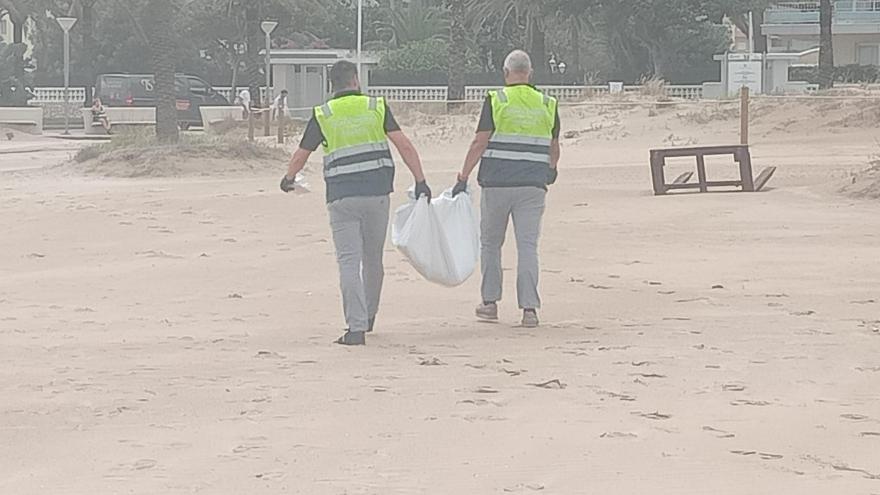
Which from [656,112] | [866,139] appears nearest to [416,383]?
[866,139]

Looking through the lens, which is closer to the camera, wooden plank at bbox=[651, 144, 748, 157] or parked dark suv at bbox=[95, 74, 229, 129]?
wooden plank at bbox=[651, 144, 748, 157]

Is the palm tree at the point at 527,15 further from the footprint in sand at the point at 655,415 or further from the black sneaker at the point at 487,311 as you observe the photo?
the footprint in sand at the point at 655,415

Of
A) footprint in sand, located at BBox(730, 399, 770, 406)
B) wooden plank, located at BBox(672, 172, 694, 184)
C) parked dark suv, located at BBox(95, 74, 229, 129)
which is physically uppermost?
parked dark suv, located at BBox(95, 74, 229, 129)

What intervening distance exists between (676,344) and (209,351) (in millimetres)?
2778

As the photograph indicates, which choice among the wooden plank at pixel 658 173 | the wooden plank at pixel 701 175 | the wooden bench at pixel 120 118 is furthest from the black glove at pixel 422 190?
the wooden bench at pixel 120 118

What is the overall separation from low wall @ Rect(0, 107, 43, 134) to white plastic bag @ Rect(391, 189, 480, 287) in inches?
1406

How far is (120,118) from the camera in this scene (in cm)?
4584

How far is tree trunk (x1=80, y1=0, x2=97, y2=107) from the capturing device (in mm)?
54425

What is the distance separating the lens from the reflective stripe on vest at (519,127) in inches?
392

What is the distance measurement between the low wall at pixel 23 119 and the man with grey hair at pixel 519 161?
1403 inches

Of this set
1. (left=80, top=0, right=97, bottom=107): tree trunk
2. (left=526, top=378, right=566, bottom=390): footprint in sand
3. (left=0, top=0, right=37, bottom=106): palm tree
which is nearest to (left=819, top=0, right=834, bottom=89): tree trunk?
(left=80, top=0, right=97, bottom=107): tree trunk

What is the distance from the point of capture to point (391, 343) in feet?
31.1

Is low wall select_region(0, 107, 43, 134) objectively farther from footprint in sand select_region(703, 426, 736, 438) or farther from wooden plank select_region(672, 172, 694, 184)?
footprint in sand select_region(703, 426, 736, 438)

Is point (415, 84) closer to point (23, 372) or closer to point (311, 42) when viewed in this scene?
point (311, 42)
